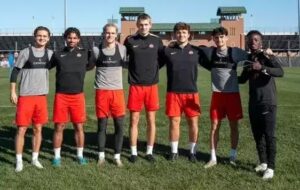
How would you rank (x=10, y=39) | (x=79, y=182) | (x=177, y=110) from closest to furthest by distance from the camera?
(x=79, y=182) < (x=177, y=110) < (x=10, y=39)

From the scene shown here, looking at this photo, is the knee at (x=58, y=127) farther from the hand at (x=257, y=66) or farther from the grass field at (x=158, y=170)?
the hand at (x=257, y=66)

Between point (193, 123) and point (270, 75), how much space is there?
1.54 m

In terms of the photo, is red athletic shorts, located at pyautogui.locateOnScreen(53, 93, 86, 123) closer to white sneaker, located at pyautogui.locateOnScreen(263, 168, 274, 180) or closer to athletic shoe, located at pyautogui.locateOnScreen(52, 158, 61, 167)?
athletic shoe, located at pyautogui.locateOnScreen(52, 158, 61, 167)

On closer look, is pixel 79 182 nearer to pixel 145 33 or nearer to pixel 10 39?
pixel 145 33

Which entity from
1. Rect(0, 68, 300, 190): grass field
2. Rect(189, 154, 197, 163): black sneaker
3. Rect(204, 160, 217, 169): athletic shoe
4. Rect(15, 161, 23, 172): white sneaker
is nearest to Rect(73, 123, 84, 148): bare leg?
Rect(0, 68, 300, 190): grass field

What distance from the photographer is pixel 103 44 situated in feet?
22.8

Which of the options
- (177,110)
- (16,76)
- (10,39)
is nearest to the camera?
(16,76)

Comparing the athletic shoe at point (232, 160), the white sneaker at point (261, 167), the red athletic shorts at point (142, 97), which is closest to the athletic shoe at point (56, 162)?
the red athletic shorts at point (142, 97)

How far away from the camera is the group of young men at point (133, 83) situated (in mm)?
6594

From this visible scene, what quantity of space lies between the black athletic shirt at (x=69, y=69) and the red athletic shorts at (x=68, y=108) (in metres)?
0.08

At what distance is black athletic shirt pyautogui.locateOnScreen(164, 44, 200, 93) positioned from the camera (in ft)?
22.8

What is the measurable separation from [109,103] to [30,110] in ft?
3.56

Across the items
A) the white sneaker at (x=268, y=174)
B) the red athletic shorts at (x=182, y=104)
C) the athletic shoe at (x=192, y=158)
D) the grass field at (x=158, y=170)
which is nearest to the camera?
the grass field at (x=158, y=170)

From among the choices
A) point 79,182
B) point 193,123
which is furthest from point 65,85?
point 193,123
